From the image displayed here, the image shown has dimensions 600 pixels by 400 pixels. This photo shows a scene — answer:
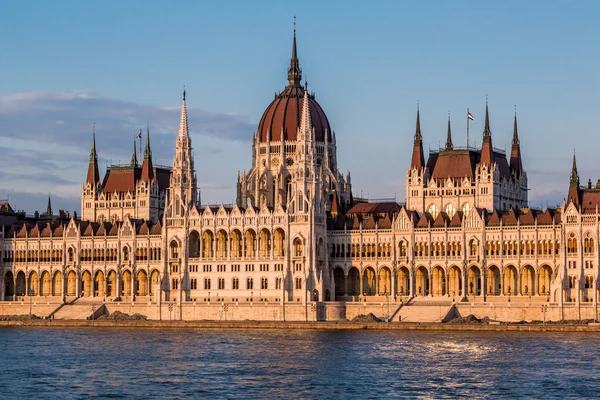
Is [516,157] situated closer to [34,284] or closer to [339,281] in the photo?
[339,281]

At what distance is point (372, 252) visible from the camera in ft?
574

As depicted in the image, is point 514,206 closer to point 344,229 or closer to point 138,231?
point 344,229

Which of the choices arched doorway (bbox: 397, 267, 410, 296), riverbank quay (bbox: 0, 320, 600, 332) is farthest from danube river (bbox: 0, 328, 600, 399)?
arched doorway (bbox: 397, 267, 410, 296)

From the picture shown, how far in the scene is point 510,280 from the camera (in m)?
166

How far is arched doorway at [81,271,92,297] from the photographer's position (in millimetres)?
191625

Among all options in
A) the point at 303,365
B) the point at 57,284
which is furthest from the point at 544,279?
the point at 57,284

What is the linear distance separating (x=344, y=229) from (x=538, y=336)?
42948mm

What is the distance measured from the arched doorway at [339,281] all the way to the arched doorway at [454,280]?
14.1m

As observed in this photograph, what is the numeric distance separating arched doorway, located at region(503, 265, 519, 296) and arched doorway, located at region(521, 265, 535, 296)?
2.80 feet

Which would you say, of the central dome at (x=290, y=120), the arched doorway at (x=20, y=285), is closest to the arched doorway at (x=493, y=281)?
the central dome at (x=290, y=120)

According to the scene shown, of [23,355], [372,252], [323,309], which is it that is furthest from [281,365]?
[372,252]

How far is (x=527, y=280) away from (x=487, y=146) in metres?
20.1

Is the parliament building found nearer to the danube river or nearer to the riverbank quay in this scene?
the riverbank quay

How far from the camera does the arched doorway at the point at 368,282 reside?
176250 millimetres
